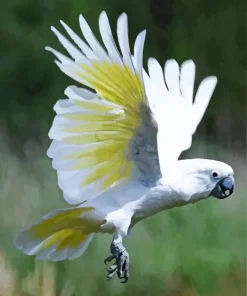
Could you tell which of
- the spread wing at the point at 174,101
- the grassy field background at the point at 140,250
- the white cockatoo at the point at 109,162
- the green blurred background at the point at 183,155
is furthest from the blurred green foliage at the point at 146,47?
the white cockatoo at the point at 109,162

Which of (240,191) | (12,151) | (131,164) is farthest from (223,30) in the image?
(131,164)

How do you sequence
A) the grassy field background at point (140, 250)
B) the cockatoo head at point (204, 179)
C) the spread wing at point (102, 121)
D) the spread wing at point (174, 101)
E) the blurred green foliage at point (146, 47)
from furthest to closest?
1. the blurred green foliage at point (146, 47)
2. the grassy field background at point (140, 250)
3. the spread wing at point (174, 101)
4. the cockatoo head at point (204, 179)
5. the spread wing at point (102, 121)

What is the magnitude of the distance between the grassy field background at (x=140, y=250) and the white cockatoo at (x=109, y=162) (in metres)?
0.68

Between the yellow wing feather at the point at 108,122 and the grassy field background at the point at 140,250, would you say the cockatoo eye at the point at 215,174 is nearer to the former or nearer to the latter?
the yellow wing feather at the point at 108,122

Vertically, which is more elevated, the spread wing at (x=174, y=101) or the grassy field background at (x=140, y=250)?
the spread wing at (x=174, y=101)

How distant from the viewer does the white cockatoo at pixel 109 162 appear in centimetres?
113

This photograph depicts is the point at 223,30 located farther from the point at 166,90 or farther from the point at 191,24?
the point at 166,90

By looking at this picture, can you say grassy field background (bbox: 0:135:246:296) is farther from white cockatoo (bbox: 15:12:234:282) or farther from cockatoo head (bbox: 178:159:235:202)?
cockatoo head (bbox: 178:159:235:202)

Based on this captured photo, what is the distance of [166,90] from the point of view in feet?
4.87

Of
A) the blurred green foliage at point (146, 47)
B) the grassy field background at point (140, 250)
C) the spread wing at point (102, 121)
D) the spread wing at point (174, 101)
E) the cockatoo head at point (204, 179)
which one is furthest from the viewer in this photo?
the blurred green foliage at point (146, 47)

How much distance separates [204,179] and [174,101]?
0.84 ft

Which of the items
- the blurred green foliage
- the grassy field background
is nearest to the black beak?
the grassy field background

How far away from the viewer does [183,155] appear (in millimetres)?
2729

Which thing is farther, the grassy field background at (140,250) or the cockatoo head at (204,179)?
the grassy field background at (140,250)
